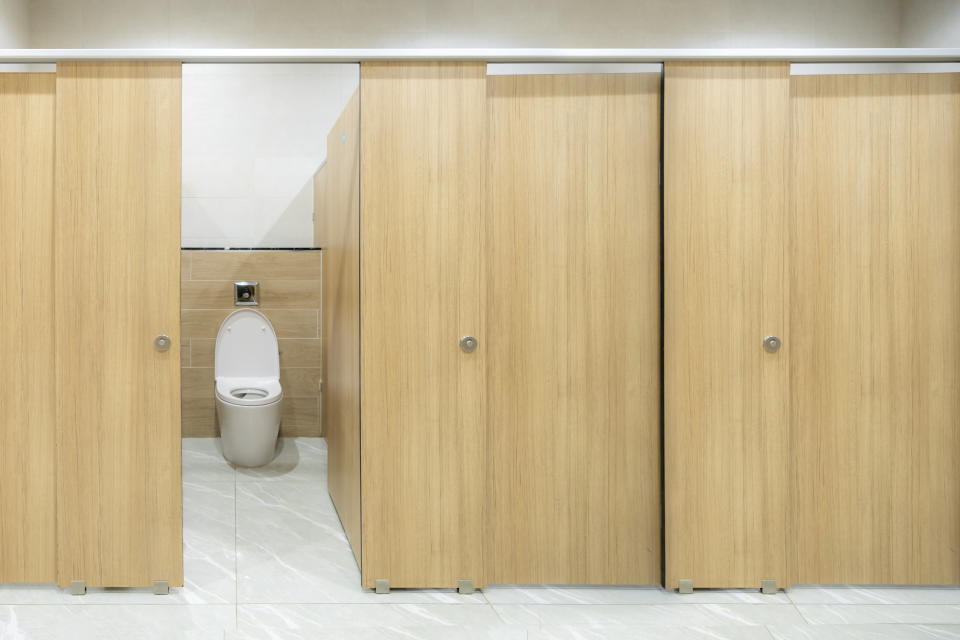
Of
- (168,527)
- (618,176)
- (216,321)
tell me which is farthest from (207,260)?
(618,176)

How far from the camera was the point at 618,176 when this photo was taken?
206 cm

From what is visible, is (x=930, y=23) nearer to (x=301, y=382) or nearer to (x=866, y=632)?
(x=866, y=632)

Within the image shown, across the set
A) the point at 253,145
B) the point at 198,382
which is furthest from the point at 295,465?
the point at 253,145

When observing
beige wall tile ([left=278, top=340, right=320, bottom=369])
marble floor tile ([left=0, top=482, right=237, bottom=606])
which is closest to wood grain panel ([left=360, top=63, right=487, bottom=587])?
marble floor tile ([left=0, top=482, right=237, bottom=606])

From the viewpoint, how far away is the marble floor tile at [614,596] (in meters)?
2.02

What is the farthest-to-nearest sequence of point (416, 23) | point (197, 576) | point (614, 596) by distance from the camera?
1. point (416, 23)
2. point (197, 576)
3. point (614, 596)

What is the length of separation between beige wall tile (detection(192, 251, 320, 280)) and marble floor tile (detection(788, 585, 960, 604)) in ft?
9.41

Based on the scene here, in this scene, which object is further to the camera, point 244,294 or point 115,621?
point 244,294

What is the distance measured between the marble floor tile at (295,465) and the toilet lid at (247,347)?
457 mm

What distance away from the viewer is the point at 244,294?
336 cm

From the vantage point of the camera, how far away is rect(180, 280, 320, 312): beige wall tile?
336cm

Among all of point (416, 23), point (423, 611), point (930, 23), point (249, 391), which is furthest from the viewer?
point (249, 391)

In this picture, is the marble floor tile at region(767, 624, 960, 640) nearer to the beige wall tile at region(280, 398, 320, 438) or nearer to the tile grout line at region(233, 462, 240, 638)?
the tile grout line at region(233, 462, 240, 638)

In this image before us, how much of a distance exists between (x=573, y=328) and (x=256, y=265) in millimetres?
2172
